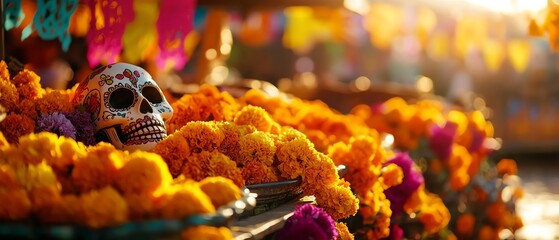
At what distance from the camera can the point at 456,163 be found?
17.5 feet

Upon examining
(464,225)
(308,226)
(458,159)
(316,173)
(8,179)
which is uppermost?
(8,179)

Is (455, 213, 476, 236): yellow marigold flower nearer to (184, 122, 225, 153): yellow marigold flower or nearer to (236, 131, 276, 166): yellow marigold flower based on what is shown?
(236, 131, 276, 166): yellow marigold flower

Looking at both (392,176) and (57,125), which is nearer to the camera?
(57,125)

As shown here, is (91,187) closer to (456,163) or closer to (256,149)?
(256,149)

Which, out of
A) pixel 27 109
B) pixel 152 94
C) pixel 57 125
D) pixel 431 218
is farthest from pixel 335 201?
pixel 431 218

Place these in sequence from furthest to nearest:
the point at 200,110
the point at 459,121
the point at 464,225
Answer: the point at 459,121, the point at 464,225, the point at 200,110

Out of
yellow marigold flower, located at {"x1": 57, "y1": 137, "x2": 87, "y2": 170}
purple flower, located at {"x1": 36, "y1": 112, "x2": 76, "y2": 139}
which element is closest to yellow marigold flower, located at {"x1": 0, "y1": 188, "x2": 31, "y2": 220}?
yellow marigold flower, located at {"x1": 57, "y1": 137, "x2": 87, "y2": 170}

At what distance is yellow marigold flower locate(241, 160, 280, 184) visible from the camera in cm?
250

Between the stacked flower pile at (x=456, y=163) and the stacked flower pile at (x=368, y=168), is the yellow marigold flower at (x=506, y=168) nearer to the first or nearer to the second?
the stacked flower pile at (x=456, y=163)

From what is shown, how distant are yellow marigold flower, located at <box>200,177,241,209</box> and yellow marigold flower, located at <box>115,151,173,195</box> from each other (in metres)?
0.14

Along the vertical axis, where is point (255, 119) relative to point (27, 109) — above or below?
below

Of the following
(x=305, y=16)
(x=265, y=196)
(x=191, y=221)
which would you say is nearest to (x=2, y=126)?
(x=265, y=196)

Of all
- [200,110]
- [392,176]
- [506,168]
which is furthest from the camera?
[506,168]

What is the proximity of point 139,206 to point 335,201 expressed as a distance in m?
1.00
